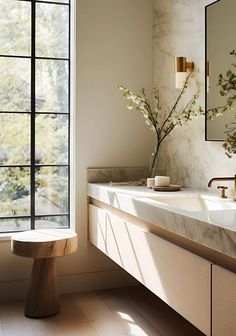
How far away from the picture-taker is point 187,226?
6.42ft

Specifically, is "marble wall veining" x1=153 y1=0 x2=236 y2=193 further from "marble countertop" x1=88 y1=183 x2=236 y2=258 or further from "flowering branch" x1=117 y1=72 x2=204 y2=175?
"marble countertop" x1=88 y1=183 x2=236 y2=258

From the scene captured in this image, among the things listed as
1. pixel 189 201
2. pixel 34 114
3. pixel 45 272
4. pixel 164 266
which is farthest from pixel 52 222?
pixel 164 266

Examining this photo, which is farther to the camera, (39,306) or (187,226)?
(39,306)

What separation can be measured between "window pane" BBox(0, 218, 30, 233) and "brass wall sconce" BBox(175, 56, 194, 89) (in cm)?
162

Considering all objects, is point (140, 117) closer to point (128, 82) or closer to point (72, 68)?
point (128, 82)

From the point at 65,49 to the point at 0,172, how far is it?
3.70 ft

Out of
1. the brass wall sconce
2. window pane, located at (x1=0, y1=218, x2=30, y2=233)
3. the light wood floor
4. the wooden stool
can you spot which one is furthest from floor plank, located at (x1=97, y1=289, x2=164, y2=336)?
the brass wall sconce

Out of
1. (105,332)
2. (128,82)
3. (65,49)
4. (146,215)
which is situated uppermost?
(65,49)

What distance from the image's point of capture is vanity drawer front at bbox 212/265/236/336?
1.69 meters

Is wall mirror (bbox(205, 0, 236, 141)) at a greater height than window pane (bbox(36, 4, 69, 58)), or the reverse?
window pane (bbox(36, 4, 69, 58))

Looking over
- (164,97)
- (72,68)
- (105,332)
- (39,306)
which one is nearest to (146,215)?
(105,332)

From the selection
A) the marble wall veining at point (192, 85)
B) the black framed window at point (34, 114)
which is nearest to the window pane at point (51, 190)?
the black framed window at point (34, 114)

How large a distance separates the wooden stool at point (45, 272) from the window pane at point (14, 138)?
697 millimetres

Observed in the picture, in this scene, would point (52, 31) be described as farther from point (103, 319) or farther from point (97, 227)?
point (103, 319)
